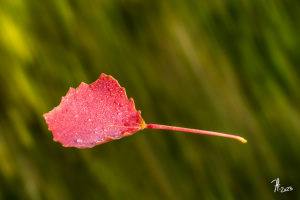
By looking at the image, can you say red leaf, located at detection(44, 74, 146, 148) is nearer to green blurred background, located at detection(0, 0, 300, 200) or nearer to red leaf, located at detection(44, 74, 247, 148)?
red leaf, located at detection(44, 74, 247, 148)

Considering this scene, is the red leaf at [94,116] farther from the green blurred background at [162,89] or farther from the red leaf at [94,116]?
the green blurred background at [162,89]

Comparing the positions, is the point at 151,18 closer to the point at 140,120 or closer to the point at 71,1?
the point at 71,1

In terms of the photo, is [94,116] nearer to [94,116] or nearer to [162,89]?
[94,116]

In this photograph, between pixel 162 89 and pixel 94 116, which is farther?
pixel 162 89

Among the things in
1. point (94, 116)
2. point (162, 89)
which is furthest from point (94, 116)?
point (162, 89)

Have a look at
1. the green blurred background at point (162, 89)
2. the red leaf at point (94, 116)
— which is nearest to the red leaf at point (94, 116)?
the red leaf at point (94, 116)

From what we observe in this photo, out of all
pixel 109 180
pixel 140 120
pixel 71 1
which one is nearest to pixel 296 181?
pixel 109 180

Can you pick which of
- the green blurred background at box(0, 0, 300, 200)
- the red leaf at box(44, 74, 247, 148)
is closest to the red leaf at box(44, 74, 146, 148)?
the red leaf at box(44, 74, 247, 148)
